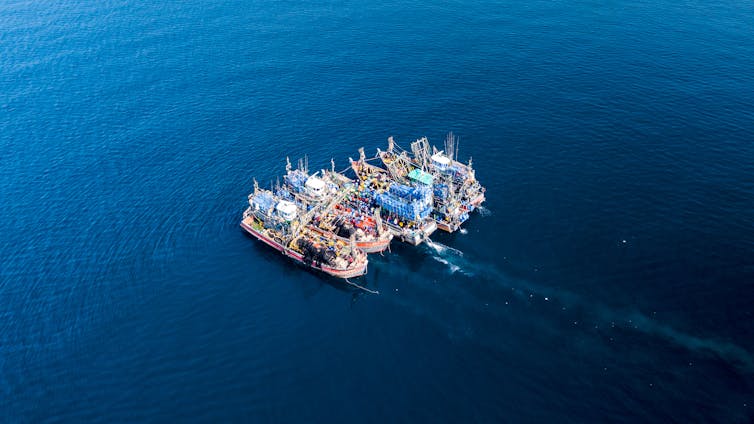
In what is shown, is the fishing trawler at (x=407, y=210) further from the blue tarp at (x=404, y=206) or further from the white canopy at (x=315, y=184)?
the white canopy at (x=315, y=184)

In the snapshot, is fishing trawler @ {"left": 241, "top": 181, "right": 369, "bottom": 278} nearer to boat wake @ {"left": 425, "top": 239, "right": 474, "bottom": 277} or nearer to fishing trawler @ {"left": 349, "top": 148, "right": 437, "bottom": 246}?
fishing trawler @ {"left": 349, "top": 148, "right": 437, "bottom": 246}

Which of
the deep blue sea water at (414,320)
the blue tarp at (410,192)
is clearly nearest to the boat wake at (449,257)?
the deep blue sea water at (414,320)

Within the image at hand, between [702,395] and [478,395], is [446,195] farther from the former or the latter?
[702,395]

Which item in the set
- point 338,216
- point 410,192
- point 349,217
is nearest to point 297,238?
point 338,216

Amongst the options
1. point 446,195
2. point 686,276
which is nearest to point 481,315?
point 446,195

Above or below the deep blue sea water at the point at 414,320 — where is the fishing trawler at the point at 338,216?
above

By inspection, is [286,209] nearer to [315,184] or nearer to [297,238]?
[297,238]

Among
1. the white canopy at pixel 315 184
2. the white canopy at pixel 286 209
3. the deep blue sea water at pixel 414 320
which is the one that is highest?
the white canopy at pixel 315 184
